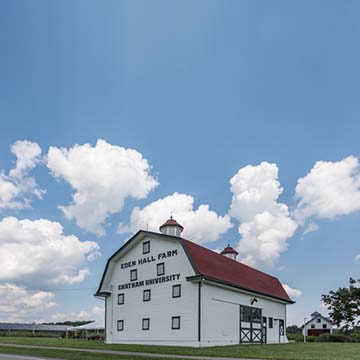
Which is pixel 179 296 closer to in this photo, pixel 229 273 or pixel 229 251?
pixel 229 273

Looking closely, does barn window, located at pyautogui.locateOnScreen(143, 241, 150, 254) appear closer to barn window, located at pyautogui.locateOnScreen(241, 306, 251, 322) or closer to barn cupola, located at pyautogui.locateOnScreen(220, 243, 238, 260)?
barn window, located at pyautogui.locateOnScreen(241, 306, 251, 322)

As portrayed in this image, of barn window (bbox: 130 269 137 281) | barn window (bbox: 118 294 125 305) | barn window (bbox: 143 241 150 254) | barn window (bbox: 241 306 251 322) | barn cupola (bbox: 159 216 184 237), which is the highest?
barn cupola (bbox: 159 216 184 237)

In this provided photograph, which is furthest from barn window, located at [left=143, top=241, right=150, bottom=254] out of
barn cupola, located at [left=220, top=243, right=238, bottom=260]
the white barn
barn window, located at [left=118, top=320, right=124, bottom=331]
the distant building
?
the distant building

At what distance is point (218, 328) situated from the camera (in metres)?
28.0

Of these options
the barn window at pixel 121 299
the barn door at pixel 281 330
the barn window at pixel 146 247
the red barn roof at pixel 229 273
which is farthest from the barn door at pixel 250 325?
the barn window at pixel 121 299

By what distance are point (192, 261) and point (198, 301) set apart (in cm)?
231

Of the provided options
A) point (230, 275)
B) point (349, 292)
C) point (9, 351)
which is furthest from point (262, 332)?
point (349, 292)

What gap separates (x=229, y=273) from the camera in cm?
3095

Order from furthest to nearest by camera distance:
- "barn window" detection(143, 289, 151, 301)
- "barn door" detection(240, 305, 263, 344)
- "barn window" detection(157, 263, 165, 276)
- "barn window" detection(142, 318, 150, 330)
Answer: "barn door" detection(240, 305, 263, 344) → "barn window" detection(143, 289, 151, 301) → "barn window" detection(157, 263, 165, 276) → "barn window" detection(142, 318, 150, 330)

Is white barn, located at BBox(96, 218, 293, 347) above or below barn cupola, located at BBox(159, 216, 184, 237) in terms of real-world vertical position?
below

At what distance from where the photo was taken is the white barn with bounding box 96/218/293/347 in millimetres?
27359

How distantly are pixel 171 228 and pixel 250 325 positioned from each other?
8590 mm

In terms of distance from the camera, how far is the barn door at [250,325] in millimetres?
30609

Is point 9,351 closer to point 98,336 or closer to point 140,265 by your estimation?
point 140,265
